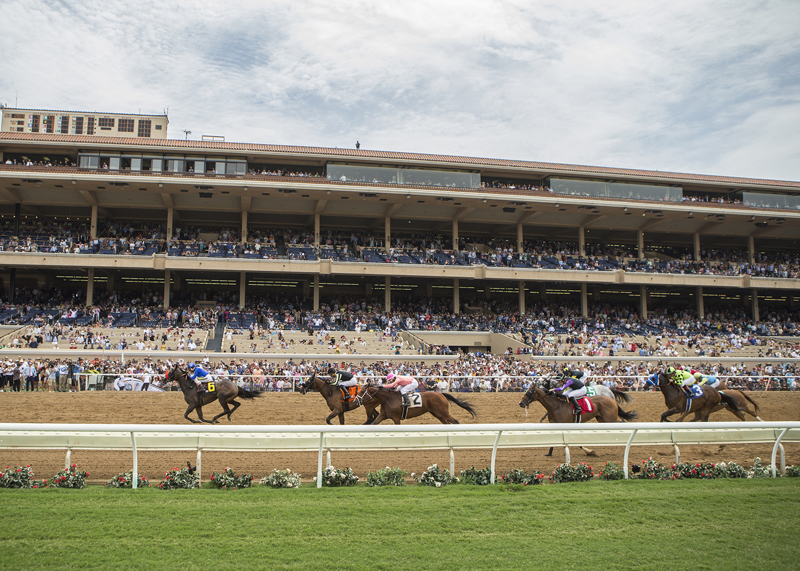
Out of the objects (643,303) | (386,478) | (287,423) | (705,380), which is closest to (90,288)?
(287,423)

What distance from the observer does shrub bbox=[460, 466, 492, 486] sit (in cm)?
631

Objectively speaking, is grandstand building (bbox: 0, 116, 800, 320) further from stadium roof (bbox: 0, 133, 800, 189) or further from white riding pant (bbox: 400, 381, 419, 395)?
white riding pant (bbox: 400, 381, 419, 395)

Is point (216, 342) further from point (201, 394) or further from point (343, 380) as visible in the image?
point (343, 380)

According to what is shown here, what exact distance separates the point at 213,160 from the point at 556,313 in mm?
20143

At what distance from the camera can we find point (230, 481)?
591 cm

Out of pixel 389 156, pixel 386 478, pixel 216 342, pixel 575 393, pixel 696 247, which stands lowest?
pixel 386 478

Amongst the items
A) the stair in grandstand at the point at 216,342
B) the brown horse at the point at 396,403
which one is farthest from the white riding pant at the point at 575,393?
the stair in grandstand at the point at 216,342

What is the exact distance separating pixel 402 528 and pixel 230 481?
6.84ft

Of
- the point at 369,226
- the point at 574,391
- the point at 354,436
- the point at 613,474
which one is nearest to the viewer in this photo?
the point at 354,436

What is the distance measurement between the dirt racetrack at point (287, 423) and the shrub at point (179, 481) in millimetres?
977

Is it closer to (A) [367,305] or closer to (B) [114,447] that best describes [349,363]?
(A) [367,305]

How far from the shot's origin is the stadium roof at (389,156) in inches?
1115

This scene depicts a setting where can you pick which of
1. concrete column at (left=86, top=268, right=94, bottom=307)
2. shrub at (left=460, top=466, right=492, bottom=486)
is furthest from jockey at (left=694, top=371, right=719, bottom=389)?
concrete column at (left=86, top=268, right=94, bottom=307)

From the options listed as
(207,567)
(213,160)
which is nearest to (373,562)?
(207,567)
